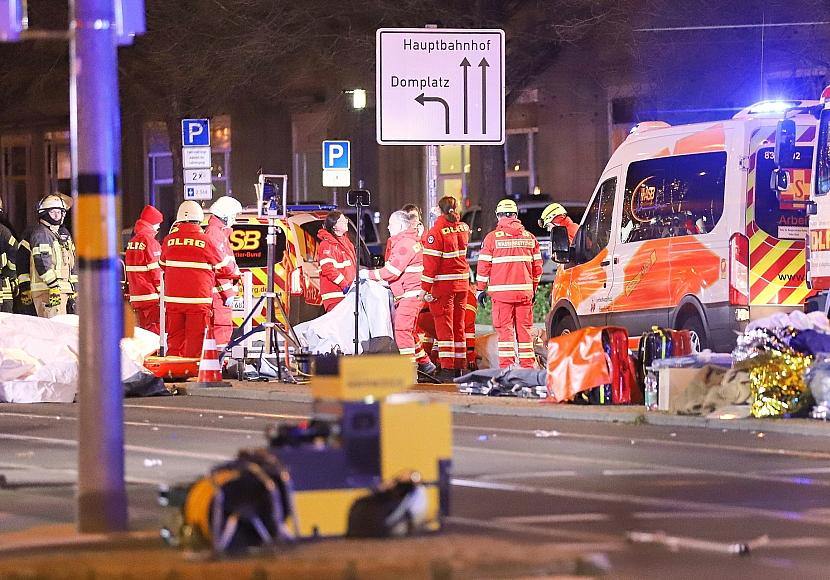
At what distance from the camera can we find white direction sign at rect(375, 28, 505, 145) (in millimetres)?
18156

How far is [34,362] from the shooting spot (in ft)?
61.2

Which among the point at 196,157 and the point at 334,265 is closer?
the point at 334,265

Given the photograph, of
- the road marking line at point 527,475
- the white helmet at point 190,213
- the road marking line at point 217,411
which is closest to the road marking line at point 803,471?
the road marking line at point 527,475

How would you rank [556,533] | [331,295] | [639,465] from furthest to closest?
[331,295] < [639,465] < [556,533]

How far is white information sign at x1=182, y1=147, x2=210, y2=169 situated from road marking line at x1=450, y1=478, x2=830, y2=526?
16015mm

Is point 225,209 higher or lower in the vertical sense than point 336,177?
lower

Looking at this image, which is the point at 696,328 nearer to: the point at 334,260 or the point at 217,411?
the point at 217,411

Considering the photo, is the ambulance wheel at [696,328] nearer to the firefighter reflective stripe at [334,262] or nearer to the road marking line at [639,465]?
the road marking line at [639,465]

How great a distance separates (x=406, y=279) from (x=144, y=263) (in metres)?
3.02

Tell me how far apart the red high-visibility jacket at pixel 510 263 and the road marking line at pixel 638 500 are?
9.18 m

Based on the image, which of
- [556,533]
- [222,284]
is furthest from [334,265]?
[556,533]

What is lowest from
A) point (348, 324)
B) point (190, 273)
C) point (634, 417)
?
point (634, 417)

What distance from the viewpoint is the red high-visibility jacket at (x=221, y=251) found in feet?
68.1

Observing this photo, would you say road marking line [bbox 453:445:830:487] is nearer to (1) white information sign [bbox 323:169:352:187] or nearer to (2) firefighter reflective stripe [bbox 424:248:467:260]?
(2) firefighter reflective stripe [bbox 424:248:467:260]
